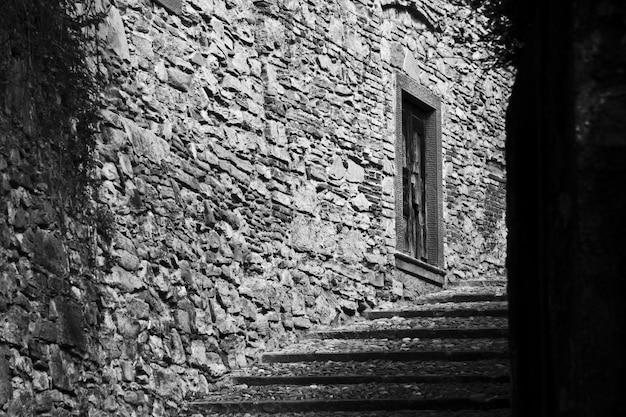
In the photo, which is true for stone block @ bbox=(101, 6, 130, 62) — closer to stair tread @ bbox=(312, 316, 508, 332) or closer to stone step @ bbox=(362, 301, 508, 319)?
stair tread @ bbox=(312, 316, 508, 332)

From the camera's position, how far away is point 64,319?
6.32m

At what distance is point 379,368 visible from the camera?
7.95m

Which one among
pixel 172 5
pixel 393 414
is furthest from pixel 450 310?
pixel 172 5

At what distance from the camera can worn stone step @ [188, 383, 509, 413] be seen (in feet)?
22.2

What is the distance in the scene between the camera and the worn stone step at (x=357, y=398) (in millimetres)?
6777

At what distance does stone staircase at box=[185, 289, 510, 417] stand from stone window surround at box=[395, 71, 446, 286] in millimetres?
1211

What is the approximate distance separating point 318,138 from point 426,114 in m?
2.35

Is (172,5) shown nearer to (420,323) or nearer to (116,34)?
(116,34)

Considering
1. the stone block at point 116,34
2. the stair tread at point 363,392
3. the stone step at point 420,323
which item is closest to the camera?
the stair tread at point 363,392

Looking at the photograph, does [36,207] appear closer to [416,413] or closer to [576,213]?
[416,413]

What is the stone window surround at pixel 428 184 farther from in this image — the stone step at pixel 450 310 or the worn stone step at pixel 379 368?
the worn stone step at pixel 379 368

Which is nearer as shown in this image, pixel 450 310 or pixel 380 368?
pixel 380 368

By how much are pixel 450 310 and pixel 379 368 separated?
5.67ft

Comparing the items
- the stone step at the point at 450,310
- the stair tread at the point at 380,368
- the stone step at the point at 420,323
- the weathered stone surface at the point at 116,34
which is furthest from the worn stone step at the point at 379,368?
the weathered stone surface at the point at 116,34
